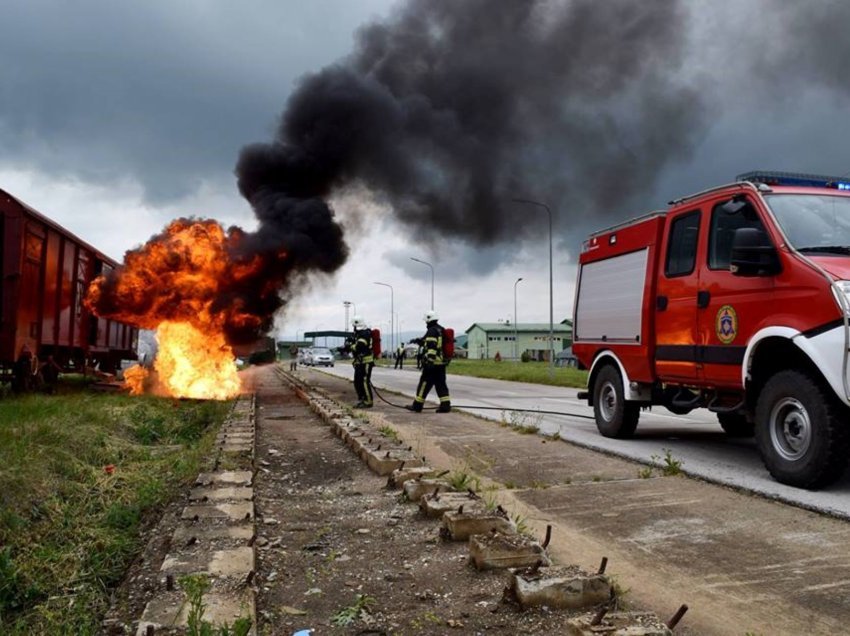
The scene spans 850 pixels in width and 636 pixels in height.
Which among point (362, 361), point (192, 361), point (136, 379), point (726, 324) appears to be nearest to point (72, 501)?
point (726, 324)

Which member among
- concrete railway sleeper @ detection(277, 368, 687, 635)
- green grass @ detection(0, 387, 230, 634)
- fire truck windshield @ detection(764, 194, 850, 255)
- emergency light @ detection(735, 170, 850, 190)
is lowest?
green grass @ detection(0, 387, 230, 634)

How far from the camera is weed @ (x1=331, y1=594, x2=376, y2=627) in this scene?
2795 mm

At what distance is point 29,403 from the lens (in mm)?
9312

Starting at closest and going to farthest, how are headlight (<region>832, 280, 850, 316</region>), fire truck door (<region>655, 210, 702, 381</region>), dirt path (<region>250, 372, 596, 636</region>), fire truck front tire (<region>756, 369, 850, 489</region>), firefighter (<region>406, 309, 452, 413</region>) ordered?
dirt path (<region>250, 372, 596, 636</region>)
headlight (<region>832, 280, 850, 316</region>)
fire truck front tire (<region>756, 369, 850, 489</region>)
fire truck door (<region>655, 210, 702, 381</region>)
firefighter (<region>406, 309, 452, 413</region>)

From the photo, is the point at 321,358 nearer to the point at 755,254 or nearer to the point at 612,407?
the point at 612,407

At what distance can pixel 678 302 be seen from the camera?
6887 mm

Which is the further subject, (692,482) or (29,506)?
(692,482)

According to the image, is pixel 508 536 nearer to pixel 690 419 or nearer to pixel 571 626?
pixel 571 626

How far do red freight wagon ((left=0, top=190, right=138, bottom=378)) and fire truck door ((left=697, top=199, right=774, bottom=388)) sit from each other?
952cm

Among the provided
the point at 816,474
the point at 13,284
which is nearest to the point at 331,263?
the point at 13,284

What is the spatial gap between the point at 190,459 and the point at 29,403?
13.5 feet

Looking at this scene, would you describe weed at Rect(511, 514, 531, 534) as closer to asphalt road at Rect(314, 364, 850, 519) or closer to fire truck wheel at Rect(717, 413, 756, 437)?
asphalt road at Rect(314, 364, 850, 519)

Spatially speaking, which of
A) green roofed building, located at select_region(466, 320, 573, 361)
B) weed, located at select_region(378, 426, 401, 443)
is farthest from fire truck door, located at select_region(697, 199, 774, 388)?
green roofed building, located at select_region(466, 320, 573, 361)

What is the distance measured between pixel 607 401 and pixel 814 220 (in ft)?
11.6
